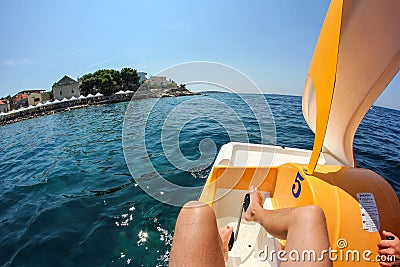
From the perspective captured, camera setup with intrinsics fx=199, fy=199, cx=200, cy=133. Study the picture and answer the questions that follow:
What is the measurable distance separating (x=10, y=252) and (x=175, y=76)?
9.74ft

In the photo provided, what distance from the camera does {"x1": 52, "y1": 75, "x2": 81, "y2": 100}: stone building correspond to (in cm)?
3812

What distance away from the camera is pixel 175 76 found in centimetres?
184

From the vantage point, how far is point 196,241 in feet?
3.36

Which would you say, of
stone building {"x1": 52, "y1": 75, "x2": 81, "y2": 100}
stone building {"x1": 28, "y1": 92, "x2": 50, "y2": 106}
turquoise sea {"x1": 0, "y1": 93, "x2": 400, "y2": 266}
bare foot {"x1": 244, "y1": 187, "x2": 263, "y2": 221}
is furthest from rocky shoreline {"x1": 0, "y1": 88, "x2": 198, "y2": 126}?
stone building {"x1": 28, "y1": 92, "x2": 50, "y2": 106}

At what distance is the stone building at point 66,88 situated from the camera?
38125 millimetres

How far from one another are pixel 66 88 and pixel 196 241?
4598cm

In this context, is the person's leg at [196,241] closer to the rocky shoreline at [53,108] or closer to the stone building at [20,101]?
the rocky shoreline at [53,108]

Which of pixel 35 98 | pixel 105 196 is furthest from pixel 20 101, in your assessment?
pixel 105 196

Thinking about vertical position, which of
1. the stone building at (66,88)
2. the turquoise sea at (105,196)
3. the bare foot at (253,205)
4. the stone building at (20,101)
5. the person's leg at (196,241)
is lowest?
the turquoise sea at (105,196)

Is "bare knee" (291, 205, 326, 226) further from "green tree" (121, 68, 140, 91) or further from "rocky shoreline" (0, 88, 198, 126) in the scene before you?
"green tree" (121, 68, 140, 91)

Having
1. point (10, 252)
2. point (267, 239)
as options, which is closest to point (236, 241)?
point (267, 239)

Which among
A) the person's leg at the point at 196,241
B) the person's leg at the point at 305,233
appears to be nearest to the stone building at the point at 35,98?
the person's leg at the point at 196,241

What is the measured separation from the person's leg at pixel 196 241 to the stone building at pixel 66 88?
4468 centimetres

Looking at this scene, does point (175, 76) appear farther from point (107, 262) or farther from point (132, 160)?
point (132, 160)
